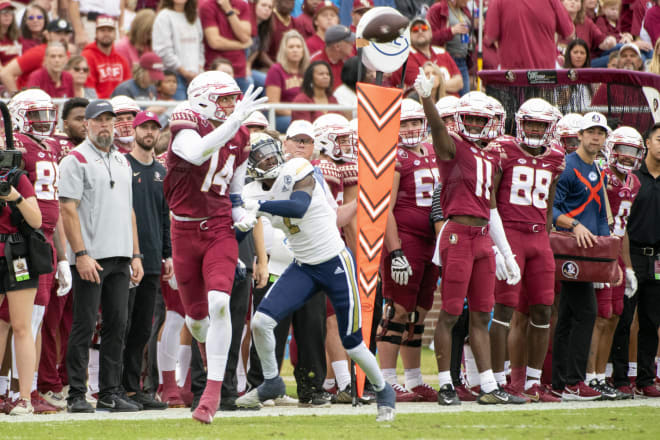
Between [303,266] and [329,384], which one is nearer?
[303,266]

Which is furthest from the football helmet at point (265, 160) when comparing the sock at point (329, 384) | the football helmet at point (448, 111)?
the sock at point (329, 384)

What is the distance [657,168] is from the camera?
33.2 feet

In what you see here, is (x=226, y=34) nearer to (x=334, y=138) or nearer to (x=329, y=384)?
(x=334, y=138)

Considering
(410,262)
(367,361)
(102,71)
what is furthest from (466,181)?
(102,71)

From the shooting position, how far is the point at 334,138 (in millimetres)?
9234

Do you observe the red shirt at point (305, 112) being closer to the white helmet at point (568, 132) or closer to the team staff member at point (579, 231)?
the white helmet at point (568, 132)

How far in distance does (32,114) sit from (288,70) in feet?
17.1

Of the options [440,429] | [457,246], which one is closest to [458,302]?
[457,246]

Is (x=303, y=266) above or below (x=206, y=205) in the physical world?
below

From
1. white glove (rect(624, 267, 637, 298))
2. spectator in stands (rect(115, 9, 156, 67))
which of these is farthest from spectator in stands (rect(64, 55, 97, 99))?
white glove (rect(624, 267, 637, 298))

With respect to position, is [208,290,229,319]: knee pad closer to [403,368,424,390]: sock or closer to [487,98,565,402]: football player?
[403,368,424,390]: sock

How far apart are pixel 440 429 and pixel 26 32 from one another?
28.2ft

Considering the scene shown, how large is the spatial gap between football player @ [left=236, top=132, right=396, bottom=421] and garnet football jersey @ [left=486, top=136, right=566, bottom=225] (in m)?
2.13

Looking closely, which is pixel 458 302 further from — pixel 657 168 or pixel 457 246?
pixel 657 168
